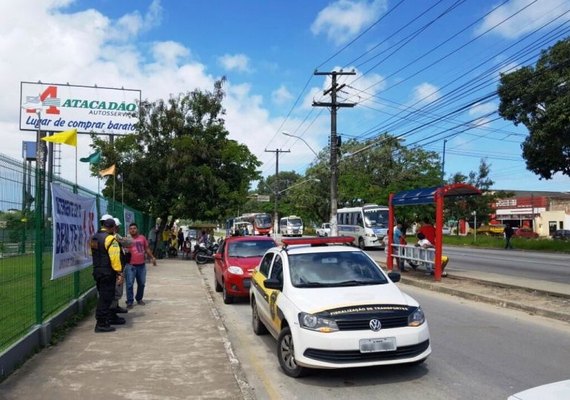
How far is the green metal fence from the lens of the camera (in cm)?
636

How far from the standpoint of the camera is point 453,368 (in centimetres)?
683

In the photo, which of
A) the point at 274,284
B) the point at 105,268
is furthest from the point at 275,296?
the point at 105,268

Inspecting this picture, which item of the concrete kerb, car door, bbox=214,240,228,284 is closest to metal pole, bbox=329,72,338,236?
car door, bbox=214,240,228,284

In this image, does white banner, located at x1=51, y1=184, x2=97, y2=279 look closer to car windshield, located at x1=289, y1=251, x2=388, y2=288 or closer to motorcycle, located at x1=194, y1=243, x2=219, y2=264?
car windshield, located at x1=289, y1=251, x2=388, y2=288

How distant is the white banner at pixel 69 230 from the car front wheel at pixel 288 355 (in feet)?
12.1

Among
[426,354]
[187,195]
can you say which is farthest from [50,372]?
[187,195]

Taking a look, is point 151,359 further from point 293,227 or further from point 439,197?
point 293,227

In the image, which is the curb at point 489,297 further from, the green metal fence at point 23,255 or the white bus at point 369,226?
the white bus at point 369,226

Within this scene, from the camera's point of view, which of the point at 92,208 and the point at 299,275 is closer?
the point at 299,275

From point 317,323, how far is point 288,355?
0.79 meters

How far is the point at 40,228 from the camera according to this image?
7820 millimetres

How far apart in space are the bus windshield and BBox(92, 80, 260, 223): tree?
969 centimetres

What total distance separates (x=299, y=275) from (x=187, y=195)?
73.3 feet

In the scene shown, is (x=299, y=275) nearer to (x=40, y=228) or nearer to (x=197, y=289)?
(x=40, y=228)
